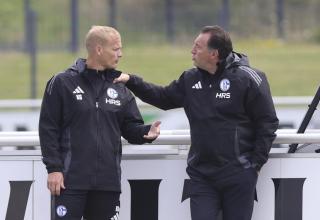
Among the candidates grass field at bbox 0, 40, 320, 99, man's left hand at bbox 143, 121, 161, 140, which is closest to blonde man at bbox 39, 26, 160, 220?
man's left hand at bbox 143, 121, 161, 140

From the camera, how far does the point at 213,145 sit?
5.70 metres

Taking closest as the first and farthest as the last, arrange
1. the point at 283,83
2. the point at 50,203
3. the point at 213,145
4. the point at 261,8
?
the point at 213,145
the point at 50,203
the point at 283,83
the point at 261,8

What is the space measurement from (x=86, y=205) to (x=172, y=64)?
1745cm

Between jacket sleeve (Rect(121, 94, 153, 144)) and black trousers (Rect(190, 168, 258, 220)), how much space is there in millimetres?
409

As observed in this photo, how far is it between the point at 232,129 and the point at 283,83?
1706 cm

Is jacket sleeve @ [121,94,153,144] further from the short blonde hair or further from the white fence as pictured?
the short blonde hair

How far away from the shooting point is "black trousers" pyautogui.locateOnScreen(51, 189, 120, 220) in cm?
562

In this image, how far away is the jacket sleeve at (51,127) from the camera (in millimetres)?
5566

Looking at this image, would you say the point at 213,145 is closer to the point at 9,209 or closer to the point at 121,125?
the point at 121,125

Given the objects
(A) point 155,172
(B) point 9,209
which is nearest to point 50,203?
(B) point 9,209

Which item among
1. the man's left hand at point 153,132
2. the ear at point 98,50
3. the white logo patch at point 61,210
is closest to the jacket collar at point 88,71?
the ear at point 98,50

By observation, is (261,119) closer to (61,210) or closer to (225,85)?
(225,85)

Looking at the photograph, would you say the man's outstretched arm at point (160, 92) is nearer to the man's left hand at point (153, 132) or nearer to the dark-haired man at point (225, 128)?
the dark-haired man at point (225, 128)

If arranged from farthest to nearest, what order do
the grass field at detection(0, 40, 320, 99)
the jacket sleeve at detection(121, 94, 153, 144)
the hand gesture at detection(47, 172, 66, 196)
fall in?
the grass field at detection(0, 40, 320, 99) → the jacket sleeve at detection(121, 94, 153, 144) → the hand gesture at detection(47, 172, 66, 196)
